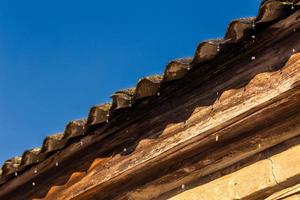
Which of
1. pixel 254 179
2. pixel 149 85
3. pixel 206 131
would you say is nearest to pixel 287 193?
pixel 254 179

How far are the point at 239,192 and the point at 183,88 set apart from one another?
79 cm

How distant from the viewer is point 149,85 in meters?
4.43

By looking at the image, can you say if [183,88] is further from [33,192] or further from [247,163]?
[33,192]

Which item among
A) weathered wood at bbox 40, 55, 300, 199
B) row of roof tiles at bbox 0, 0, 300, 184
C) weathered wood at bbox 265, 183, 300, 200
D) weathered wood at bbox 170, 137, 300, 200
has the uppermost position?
row of roof tiles at bbox 0, 0, 300, 184

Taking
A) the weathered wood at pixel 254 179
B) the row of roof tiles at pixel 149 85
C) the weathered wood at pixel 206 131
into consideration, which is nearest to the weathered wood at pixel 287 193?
the weathered wood at pixel 254 179

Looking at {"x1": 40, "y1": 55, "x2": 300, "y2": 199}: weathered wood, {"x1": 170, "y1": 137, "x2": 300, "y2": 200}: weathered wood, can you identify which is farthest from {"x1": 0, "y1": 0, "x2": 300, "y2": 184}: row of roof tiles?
{"x1": 170, "y1": 137, "x2": 300, "y2": 200}: weathered wood

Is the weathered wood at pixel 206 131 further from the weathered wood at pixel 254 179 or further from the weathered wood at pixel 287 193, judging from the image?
the weathered wood at pixel 287 193

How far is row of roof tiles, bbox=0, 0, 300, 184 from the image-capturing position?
13.0 ft

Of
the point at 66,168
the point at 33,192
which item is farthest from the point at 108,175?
the point at 33,192

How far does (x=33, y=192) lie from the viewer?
5.44 metres

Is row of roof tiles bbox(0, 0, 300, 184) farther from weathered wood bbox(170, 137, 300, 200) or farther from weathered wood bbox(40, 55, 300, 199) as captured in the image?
weathered wood bbox(170, 137, 300, 200)

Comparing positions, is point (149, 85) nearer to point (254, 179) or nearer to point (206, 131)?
point (206, 131)

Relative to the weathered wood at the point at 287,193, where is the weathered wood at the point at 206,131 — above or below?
above

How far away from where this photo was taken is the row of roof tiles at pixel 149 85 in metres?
3.96
